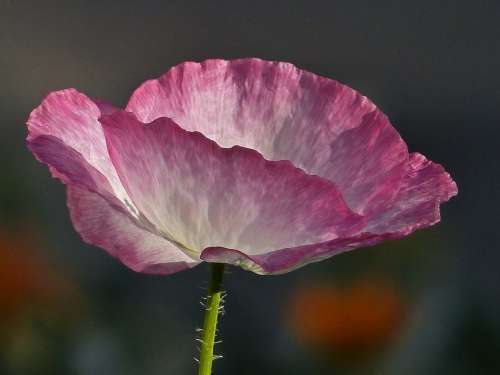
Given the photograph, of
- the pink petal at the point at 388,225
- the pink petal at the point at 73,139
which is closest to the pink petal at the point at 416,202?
the pink petal at the point at 388,225

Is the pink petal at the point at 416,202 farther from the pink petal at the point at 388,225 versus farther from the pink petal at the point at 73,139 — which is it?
the pink petal at the point at 73,139

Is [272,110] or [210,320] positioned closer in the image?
[210,320]

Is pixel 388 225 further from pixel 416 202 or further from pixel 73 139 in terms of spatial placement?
pixel 73 139

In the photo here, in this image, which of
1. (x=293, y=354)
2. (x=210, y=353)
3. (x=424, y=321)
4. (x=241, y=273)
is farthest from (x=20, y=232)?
(x=210, y=353)

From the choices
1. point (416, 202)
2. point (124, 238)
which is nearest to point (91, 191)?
point (124, 238)
